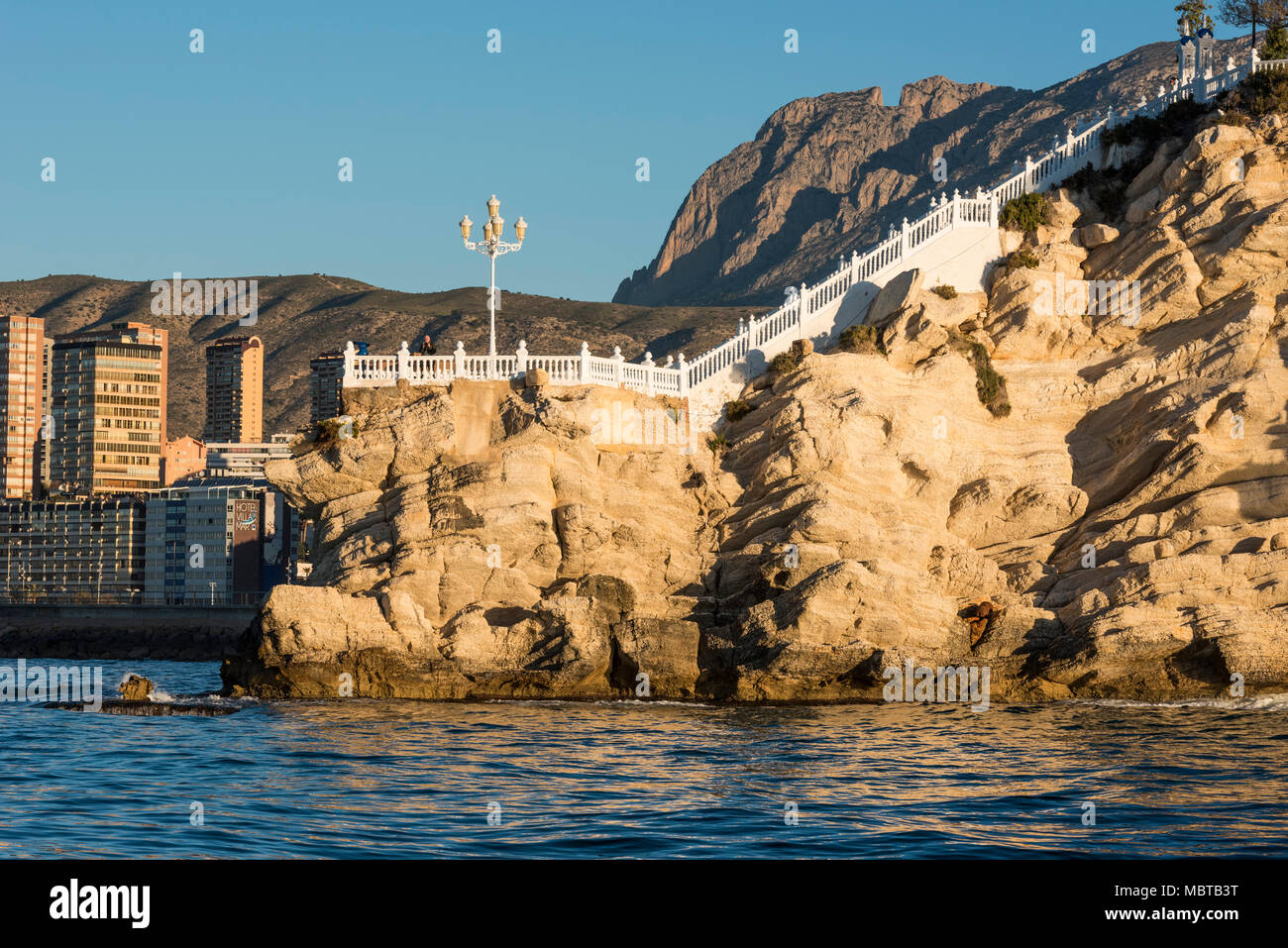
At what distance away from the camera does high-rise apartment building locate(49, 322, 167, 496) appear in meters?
187

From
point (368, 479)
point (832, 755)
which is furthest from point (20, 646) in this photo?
point (832, 755)

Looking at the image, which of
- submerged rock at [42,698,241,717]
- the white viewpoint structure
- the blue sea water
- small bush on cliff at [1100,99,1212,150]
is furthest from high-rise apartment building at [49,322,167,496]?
the blue sea water

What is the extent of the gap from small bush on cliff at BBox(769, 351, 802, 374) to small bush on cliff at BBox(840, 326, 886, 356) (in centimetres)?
152

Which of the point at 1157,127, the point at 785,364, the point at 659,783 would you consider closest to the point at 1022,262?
the point at 785,364

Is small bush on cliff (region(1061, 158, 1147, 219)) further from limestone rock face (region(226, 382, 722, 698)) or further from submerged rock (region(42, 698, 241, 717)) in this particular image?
submerged rock (region(42, 698, 241, 717))

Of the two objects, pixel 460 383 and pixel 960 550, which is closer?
pixel 960 550

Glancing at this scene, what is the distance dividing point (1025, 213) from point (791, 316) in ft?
28.3

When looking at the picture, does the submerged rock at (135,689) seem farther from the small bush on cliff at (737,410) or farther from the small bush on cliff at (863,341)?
the small bush on cliff at (863,341)

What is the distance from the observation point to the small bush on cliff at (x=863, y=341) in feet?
136

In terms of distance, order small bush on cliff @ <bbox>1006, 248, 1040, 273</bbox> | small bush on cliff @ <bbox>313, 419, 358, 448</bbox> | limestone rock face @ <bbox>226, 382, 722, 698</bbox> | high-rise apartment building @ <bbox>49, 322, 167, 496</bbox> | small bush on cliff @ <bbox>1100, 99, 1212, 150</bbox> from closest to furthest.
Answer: limestone rock face @ <bbox>226, 382, 722, 698</bbox> → small bush on cliff @ <bbox>313, 419, 358, 448</bbox> → small bush on cliff @ <bbox>1006, 248, 1040, 273</bbox> → small bush on cliff @ <bbox>1100, 99, 1212, 150</bbox> → high-rise apartment building @ <bbox>49, 322, 167, 496</bbox>

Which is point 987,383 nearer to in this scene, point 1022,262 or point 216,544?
point 1022,262
